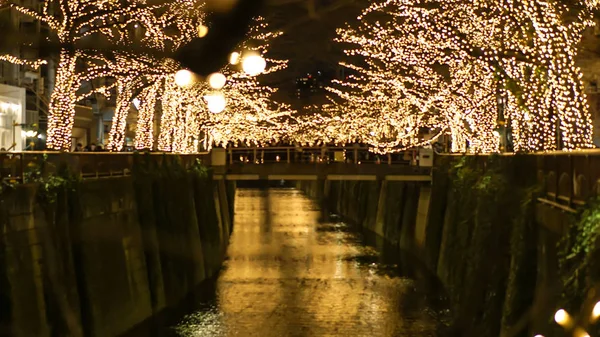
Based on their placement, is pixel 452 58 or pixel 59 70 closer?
pixel 59 70

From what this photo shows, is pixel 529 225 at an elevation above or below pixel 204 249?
above

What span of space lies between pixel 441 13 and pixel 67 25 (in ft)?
38.9

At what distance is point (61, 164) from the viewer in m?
25.1

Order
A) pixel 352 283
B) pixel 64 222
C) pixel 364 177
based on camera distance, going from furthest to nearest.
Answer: pixel 364 177
pixel 352 283
pixel 64 222

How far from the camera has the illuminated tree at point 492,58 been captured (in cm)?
2378

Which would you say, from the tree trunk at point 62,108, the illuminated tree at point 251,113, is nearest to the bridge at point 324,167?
the tree trunk at point 62,108

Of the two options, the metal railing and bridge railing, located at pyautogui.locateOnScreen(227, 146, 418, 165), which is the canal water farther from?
the metal railing

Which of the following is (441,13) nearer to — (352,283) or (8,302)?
(352,283)

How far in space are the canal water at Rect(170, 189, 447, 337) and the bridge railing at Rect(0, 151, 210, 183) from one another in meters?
5.48

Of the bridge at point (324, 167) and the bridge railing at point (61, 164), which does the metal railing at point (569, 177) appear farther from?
the bridge railing at point (61, 164)

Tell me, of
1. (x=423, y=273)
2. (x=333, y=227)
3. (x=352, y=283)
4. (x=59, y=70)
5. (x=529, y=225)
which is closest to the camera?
(x=529, y=225)

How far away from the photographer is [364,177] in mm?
52250

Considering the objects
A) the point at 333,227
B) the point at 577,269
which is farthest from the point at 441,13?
the point at 333,227

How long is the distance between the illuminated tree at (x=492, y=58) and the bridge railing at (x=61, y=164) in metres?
10.2
